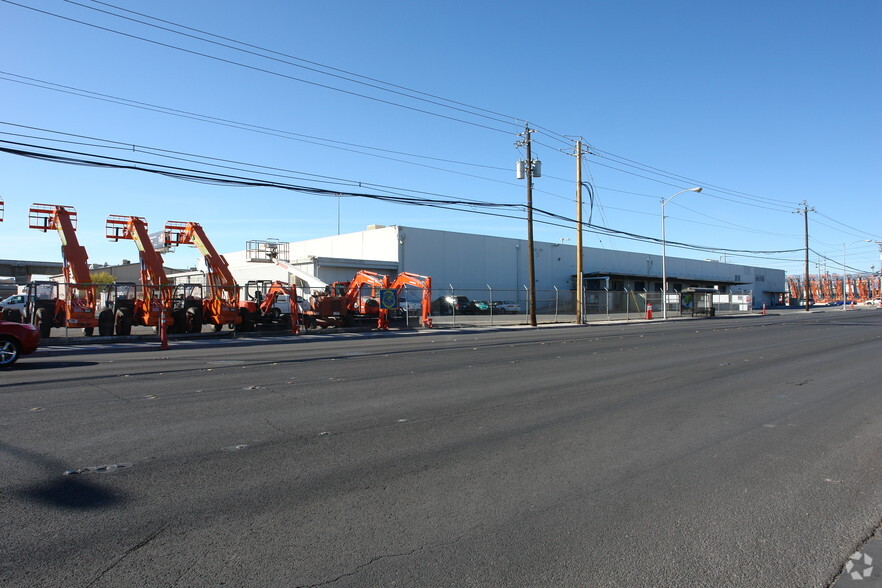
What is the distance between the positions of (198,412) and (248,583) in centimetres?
502

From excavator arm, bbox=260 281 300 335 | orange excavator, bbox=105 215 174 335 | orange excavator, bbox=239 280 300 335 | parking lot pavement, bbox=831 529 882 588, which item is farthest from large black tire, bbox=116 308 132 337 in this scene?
parking lot pavement, bbox=831 529 882 588

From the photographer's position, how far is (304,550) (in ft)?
12.5

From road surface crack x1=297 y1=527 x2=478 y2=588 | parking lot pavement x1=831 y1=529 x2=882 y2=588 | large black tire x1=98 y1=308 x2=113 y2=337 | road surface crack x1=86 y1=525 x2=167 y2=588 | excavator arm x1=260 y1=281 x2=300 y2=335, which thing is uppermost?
excavator arm x1=260 y1=281 x2=300 y2=335

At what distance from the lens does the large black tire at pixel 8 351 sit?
12.7 metres

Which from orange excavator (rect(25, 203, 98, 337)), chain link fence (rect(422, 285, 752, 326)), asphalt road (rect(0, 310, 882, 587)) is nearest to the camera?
asphalt road (rect(0, 310, 882, 587))

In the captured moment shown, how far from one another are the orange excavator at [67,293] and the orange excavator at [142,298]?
705 mm

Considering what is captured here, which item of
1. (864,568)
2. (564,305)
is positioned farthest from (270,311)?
(564,305)

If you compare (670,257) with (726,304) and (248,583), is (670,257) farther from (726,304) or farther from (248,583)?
(248,583)

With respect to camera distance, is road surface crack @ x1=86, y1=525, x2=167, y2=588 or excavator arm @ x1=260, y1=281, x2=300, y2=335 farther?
excavator arm @ x1=260, y1=281, x2=300, y2=335

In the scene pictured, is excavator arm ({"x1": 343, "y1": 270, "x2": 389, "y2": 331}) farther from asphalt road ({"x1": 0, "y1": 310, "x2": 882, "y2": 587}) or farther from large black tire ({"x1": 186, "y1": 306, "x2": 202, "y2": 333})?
asphalt road ({"x1": 0, "y1": 310, "x2": 882, "y2": 587})

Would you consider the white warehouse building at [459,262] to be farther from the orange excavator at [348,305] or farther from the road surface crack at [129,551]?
the road surface crack at [129,551]

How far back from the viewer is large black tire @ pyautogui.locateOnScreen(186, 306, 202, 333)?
23.2 m

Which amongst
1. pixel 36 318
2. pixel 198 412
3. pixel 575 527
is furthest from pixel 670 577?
pixel 36 318

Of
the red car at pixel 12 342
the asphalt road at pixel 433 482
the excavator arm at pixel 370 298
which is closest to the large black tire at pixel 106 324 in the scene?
the red car at pixel 12 342
